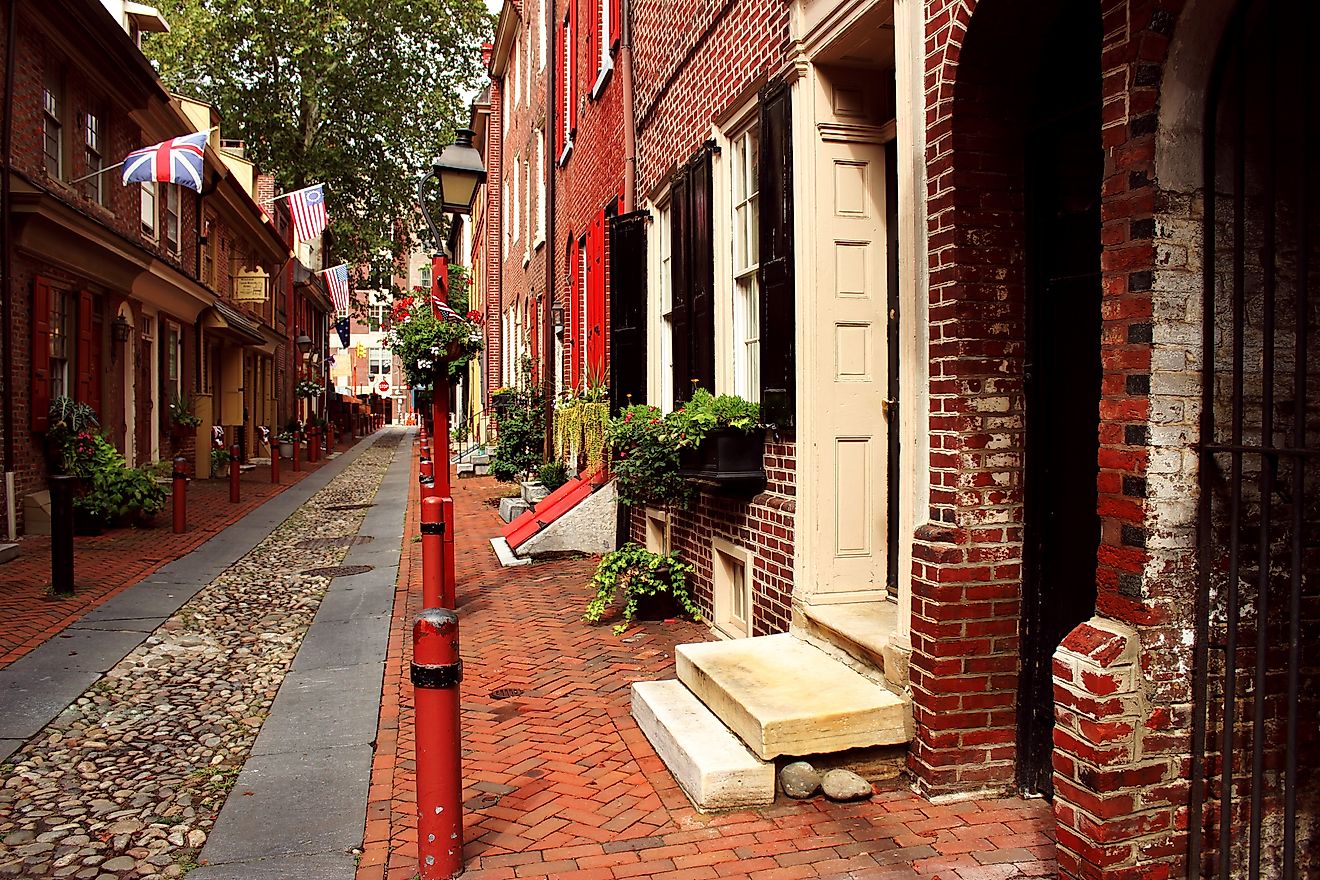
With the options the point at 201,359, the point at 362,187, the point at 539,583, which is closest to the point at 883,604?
the point at 539,583

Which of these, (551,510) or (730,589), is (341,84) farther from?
(730,589)

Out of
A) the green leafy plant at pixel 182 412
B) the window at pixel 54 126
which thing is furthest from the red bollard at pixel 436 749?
the green leafy plant at pixel 182 412

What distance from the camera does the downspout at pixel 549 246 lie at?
13.9m

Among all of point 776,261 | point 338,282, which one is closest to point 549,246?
point 776,261

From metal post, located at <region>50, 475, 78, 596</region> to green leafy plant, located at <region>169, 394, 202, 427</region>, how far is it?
10.2 metres

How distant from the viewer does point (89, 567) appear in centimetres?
935

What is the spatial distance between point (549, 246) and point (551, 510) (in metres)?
5.83

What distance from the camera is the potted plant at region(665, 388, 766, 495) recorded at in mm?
5664

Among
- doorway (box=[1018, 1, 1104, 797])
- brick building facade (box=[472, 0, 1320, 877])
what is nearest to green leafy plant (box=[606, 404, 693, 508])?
brick building facade (box=[472, 0, 1320, 877])

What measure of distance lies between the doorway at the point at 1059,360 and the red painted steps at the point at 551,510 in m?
6.50

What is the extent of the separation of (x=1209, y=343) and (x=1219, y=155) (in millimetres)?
528

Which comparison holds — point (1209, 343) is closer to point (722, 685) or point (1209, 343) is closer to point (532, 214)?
point (722, 685)

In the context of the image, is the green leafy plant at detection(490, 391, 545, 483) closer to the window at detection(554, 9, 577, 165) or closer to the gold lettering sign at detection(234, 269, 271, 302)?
the window at detection(554, 9, 577, 165)

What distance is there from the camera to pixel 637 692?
16.0 ft
